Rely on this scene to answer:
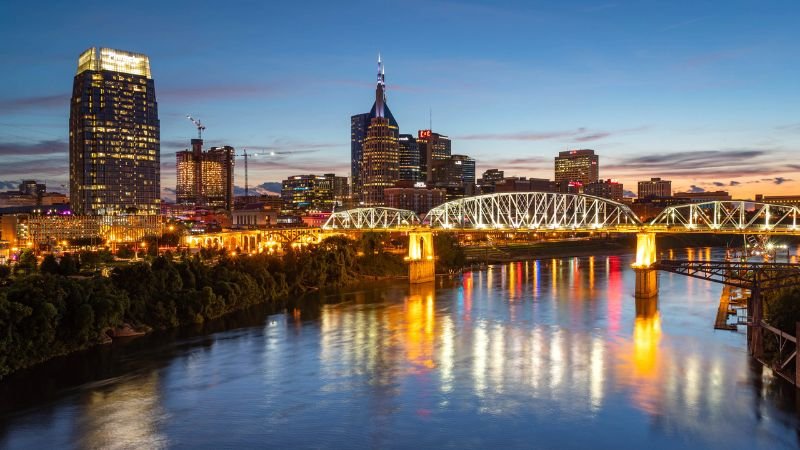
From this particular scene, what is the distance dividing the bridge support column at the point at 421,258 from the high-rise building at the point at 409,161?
130 meters

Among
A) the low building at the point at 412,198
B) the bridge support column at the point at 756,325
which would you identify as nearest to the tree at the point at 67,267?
the bridge support column at the point at 756,325

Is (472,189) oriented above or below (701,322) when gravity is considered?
above

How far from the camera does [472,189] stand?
7328 inches

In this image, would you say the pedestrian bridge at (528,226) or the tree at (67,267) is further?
the pedestrian bridge at (528,226)

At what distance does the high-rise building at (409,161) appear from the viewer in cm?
19662

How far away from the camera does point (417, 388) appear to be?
25.9 meters

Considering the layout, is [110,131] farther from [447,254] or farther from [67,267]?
[67,267]

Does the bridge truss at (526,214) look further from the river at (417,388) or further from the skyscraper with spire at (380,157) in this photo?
the skyscraper with spire at (380,157)

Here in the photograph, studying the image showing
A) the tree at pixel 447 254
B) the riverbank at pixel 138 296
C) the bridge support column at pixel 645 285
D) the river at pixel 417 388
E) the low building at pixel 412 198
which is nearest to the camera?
the river at pixel 417 388

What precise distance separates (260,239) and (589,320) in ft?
187

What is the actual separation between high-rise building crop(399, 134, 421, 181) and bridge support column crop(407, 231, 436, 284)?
130m

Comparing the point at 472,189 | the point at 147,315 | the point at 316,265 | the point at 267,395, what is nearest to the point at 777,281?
the point at 267,395

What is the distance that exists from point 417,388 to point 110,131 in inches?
3590

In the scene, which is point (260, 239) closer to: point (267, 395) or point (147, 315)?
point (147, 315)
